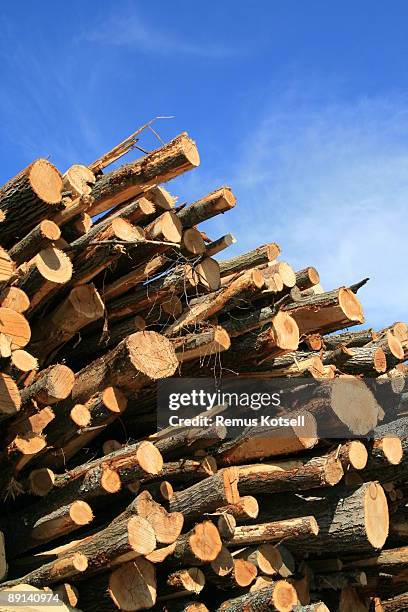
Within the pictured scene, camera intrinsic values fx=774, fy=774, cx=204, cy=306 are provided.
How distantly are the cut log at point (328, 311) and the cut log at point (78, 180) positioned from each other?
1.74 metres

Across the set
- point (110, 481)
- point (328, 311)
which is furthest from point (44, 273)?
point (328, 311)

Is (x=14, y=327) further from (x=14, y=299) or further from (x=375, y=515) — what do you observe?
(x=375, y=515)

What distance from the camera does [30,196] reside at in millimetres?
4949

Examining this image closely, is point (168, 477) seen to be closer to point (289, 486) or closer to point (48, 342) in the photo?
point (289, 486)

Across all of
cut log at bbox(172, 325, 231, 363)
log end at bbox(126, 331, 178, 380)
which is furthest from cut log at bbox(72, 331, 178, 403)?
cut log at bbox(172, 325, 231, 363)

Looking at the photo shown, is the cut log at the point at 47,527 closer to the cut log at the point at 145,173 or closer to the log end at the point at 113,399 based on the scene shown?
the log end at the point at 113,399

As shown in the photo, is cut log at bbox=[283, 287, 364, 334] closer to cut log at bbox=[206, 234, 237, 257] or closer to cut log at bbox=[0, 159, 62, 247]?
cut log at bbox=[206, 234, 237, 257]

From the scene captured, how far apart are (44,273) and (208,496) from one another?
1.82m

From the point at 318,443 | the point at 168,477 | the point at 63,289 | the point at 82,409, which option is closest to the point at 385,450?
the point at 318,443

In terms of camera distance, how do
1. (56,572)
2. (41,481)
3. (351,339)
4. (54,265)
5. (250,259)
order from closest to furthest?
(56,572), (54,265), (41,481), (250,259), (351,339)

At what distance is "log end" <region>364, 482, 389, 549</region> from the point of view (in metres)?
5.41

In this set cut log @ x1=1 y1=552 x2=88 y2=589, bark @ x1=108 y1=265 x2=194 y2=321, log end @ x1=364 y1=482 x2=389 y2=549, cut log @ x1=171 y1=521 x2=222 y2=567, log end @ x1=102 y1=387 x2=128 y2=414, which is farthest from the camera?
bark @ x1=108 y1=265 x2=194 y2=321

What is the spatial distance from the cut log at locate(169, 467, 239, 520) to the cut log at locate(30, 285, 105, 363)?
1360mm

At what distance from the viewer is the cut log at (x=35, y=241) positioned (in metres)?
4.95
